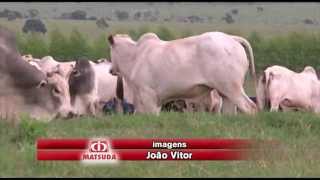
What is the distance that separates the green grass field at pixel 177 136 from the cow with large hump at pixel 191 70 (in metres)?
1.17

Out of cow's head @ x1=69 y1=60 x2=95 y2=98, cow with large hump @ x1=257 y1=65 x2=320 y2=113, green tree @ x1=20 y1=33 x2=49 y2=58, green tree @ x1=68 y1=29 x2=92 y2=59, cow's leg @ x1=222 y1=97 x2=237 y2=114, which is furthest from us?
green tree @ x1=68 y1=29 x2=92 y2=59

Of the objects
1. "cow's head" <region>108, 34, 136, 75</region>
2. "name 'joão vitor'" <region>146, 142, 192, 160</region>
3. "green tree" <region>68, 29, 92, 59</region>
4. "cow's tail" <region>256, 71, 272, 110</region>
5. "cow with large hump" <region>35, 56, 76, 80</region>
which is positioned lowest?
"name 'joão vitor'" <region>146, 142, 192, 160</region>

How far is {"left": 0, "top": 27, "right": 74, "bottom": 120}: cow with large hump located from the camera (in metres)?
8.42

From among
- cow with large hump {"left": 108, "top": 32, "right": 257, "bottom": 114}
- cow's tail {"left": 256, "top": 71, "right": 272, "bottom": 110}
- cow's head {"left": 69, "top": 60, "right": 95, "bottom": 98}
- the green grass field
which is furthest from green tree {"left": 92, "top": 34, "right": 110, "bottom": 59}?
the green grass field

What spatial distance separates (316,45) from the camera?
88.1 feet

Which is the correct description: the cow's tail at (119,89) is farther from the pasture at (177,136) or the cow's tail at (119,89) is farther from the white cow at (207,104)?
the pasture at (177,136)

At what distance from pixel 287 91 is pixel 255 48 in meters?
13.4

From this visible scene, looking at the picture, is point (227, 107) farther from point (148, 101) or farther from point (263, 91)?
point (263, 91)

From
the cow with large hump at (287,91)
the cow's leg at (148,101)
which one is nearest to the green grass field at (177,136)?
the cow's leg at (148,101)

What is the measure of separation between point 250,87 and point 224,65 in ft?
15.2

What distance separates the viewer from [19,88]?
853 cm

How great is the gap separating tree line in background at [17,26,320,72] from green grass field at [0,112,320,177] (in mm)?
14676

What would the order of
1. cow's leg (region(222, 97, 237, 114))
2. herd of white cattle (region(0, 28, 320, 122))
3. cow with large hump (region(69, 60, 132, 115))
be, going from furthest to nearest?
cow with large hump (region(69, 60, 132, 115)), cow's leg (region(222, 97, 237, 114)), herd of white cattle (region(0, 28, 320, 122))

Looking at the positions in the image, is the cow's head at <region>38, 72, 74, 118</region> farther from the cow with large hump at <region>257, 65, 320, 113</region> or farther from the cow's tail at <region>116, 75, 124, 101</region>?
the cow with large hump at <region>257, 65, 320, 113</region>
